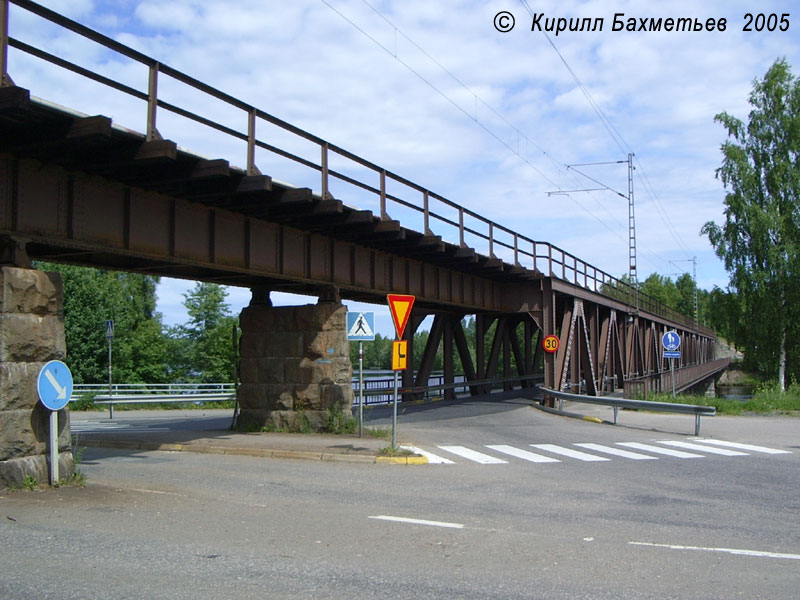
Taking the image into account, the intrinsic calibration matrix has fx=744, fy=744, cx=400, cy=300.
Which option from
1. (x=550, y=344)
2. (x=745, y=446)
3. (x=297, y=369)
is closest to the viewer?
(x=745, y=446)

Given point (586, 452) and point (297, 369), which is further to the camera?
point (297, 369)

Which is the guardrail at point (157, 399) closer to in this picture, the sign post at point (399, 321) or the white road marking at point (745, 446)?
the sign post at point (399, 321)

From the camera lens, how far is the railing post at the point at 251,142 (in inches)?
554

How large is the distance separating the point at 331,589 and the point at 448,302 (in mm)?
19796

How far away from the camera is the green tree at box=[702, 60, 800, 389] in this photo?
44.3 m

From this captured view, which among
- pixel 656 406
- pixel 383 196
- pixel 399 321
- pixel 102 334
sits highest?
pixel 383 196

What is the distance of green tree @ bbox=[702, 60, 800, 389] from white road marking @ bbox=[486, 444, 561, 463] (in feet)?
111

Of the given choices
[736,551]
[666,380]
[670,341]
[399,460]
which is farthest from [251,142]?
[666,380]

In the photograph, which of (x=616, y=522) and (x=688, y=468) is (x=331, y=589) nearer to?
(x=616, y=522)

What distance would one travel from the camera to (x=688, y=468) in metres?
13.4

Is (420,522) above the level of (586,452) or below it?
above

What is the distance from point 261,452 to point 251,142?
6.08 meters

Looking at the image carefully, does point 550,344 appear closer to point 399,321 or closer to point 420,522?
point 399,321

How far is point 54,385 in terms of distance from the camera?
10.4m
